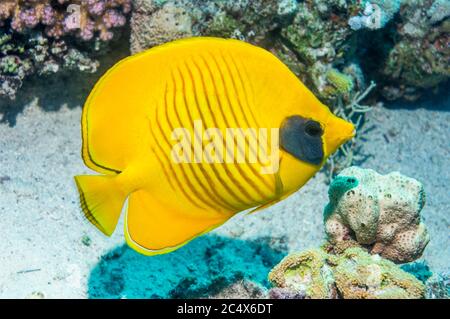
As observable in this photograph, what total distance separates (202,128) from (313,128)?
36 cm

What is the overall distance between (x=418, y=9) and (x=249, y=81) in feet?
10.1

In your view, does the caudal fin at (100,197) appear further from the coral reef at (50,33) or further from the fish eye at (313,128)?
the coral reef at (50,33)

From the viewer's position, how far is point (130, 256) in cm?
303

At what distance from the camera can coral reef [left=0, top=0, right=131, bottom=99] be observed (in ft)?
10.6

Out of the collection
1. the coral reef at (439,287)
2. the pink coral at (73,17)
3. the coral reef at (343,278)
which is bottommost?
the coral reef at (439,287)

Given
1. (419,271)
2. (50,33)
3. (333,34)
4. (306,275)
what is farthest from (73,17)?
(419,271)

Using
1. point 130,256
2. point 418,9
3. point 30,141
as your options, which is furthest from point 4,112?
point 418,9

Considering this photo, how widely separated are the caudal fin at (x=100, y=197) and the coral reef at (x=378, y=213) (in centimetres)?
124

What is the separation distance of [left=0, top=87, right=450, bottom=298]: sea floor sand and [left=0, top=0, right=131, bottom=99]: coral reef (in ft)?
1.11

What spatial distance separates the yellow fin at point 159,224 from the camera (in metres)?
1.72

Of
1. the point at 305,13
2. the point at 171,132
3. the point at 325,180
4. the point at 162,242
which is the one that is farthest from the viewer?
the point at 325,180

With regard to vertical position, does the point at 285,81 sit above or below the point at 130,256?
above

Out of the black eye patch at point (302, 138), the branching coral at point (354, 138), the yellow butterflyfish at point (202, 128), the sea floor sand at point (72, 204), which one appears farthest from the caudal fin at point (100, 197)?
the branching coral at point (354, 138)

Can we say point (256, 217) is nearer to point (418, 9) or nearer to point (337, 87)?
point (337, 87)
